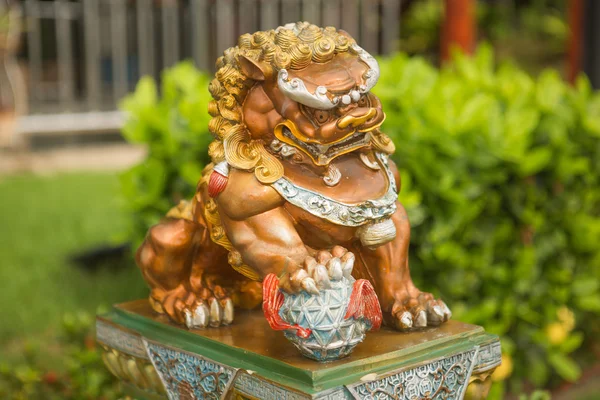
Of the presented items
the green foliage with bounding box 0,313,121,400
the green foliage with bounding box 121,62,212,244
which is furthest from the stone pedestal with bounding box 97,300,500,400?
the green foliage with bounding box 121,62,212,244

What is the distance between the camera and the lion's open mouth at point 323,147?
1.60 meters

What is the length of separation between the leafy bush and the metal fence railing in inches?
195

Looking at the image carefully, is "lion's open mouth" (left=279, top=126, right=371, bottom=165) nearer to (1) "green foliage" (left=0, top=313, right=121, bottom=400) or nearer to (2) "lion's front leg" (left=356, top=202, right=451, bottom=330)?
(2) "lion's front leg" (left=356, top=202, right=451, bottom=330)

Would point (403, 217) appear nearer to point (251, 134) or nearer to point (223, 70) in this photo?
point (251, 134)

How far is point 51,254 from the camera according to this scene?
5.14 meters

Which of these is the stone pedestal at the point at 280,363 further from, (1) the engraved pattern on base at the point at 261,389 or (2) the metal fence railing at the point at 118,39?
(2) the metal fence railing at the point at 118,39

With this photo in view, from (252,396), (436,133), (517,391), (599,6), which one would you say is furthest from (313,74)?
(599,6)

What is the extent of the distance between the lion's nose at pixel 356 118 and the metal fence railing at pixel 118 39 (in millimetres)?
6969

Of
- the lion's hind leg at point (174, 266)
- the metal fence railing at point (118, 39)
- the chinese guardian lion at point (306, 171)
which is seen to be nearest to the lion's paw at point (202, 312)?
the lion's hind leg at point (174, 266)

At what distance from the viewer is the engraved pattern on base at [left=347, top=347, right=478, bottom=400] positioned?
1.56 m

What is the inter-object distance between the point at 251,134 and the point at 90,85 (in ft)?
23.4

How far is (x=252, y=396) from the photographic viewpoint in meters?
1.60

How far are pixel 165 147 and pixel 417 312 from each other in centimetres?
175

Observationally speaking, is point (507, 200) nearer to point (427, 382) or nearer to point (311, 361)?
point (427, 382)
